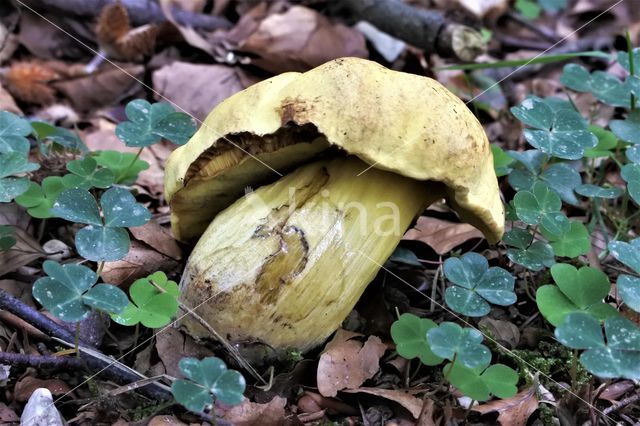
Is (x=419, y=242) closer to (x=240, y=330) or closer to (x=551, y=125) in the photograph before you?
(x=551, y=125)

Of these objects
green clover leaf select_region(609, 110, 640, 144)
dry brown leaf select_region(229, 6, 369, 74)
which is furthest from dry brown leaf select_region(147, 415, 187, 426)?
dry brown leaf select_region(229, 6, 369, 74)

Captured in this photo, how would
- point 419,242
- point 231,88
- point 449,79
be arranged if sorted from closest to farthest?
point 419,242 → point 231,88 → point 449,79

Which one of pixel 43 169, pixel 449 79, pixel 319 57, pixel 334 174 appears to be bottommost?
pixel 449 79

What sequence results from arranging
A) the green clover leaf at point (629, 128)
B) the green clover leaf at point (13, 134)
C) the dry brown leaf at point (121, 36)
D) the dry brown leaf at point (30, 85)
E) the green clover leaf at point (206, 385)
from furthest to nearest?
1. the dry brown leaf at point (121, 36)
2. the dry brown leaf at point (30, 85)
3. the green clover leaf at point (629, 128)
4. the green clover leaf at point (13, 134)
5. the green clover leaf at point (206, 385)

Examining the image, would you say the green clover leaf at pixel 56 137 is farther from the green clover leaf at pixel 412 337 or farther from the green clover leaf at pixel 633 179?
the green clover leaf at pixel 633 179

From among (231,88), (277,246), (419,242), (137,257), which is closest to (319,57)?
(231,88)

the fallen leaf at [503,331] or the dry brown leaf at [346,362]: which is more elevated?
the dry brown leaf at [346,362]

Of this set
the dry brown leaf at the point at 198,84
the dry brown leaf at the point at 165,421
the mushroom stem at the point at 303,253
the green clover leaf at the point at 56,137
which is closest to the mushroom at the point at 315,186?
the mushroom stem at the point at 303,253
